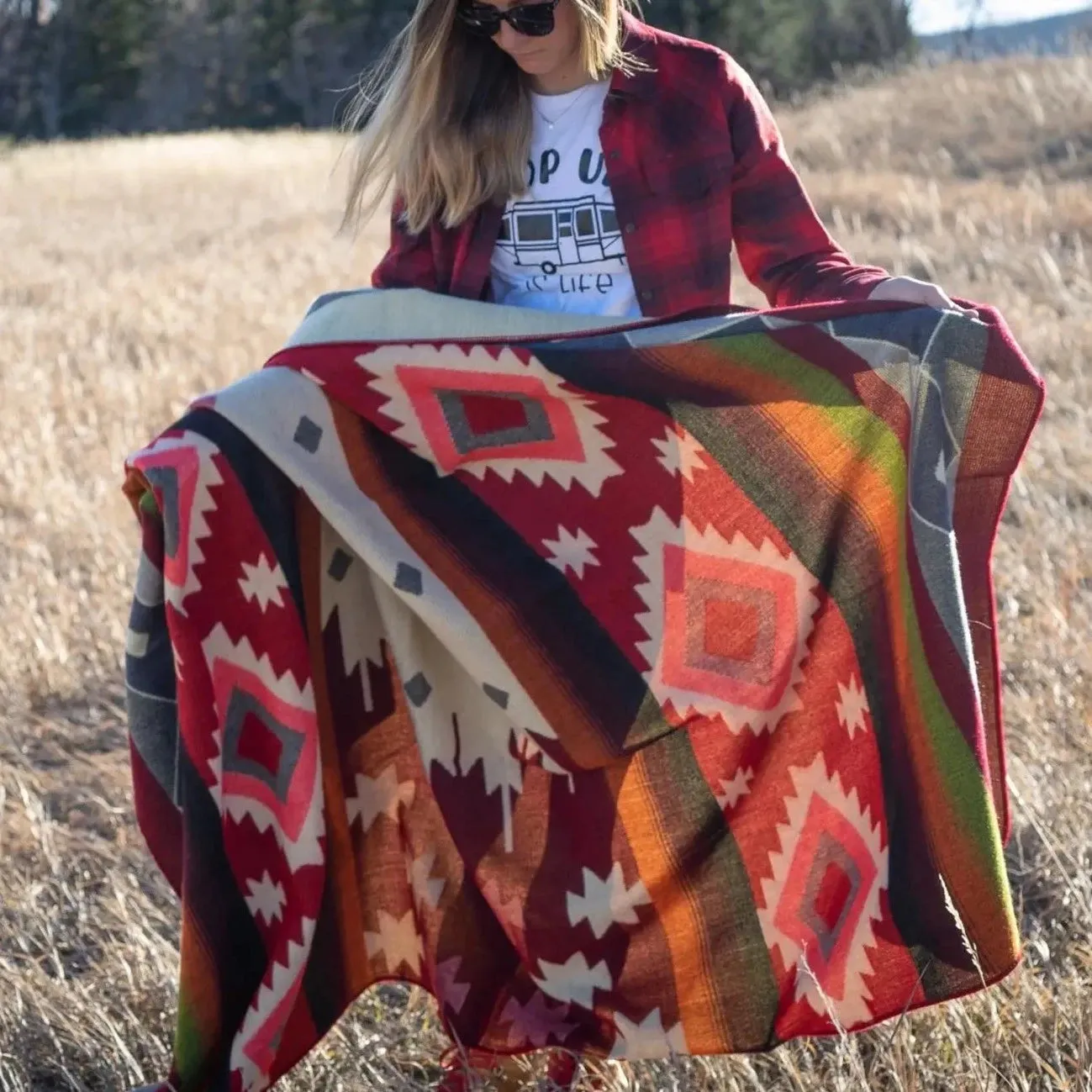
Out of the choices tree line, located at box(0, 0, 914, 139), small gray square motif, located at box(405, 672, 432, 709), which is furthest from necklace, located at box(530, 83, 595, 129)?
tree line, located at box(0, 0, 914, 139)

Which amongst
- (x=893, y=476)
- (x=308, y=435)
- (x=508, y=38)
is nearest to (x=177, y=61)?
(x=508, y=38)

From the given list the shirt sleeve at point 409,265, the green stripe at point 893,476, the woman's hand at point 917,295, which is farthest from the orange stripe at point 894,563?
the shirt sleeve at point 409,265

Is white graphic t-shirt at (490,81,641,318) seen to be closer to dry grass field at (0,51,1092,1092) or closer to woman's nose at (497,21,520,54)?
woman's nose at (497,21,520,54)

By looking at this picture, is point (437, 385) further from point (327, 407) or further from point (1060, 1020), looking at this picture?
point (1060, 1020)

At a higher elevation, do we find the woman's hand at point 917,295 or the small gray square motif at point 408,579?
the woman's hand at point 917,295

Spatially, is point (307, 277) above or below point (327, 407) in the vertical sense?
below

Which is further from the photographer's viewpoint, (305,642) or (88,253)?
(88,253)

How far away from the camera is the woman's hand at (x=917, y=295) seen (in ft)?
7.04

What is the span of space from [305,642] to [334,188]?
57.8 ft

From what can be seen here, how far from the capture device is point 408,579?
213 centimetres

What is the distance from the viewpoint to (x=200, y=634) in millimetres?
2125

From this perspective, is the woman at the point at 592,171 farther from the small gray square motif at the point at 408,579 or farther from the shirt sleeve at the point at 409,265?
the small gray square motif at the point at 408,579

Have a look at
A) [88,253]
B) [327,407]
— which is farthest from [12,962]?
[88,253]

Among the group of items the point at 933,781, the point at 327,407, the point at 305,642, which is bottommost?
the point at 933,781
